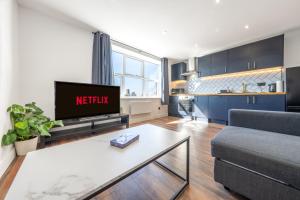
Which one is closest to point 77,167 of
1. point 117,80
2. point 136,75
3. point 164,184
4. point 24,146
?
point 164,184

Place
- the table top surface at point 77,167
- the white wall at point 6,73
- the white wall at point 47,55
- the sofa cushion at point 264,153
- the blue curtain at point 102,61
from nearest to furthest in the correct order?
the table top surface at point 77,167, the sofa cushion at point 264,153, the white wall at point 6,73, the white wall at point 47,55, the blue curtain at point 102,61

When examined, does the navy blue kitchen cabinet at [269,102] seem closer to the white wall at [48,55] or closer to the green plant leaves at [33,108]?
the white wall at [48,55]

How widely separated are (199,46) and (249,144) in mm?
3285

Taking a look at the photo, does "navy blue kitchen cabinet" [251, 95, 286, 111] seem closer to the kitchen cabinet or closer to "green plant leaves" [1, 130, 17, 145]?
the kitchen cabinet

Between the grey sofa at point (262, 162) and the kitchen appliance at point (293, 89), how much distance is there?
190cm

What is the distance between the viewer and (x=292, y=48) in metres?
2.86

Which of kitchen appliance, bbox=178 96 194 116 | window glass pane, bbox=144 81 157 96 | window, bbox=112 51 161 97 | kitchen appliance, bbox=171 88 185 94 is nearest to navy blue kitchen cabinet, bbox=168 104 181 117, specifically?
kitchen appliance, bbox=178 96 194 116

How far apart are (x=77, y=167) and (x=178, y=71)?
4681 millimetres

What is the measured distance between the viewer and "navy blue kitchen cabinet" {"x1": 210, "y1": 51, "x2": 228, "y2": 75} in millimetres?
3630

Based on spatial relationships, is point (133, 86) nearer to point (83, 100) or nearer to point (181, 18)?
point (83, 100)

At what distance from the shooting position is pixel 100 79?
9.27 feet

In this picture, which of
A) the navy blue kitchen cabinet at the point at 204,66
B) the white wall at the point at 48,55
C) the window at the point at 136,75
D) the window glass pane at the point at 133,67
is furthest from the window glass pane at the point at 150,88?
the white wall at the point at 48,55

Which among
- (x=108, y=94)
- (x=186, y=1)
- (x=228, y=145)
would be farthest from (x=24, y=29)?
(x=228, y=145)

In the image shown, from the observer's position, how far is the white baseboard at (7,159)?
4.37 feet
